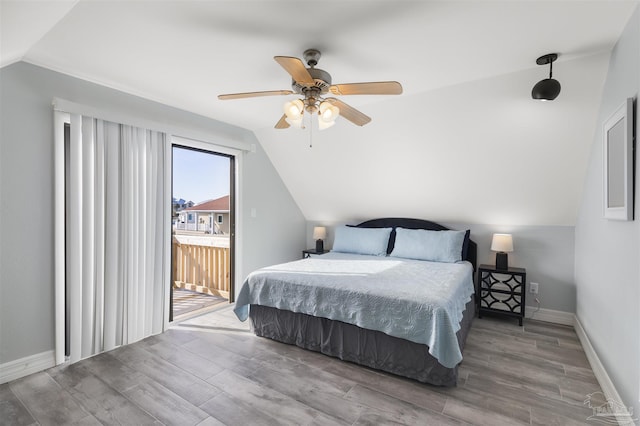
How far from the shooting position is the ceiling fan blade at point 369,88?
1998 mm

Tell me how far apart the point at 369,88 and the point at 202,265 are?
379 cm

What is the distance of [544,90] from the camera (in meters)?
2.36

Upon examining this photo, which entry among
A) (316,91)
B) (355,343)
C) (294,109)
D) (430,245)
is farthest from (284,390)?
(430,245)

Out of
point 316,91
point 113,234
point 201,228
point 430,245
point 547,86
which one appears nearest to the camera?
point 316,91

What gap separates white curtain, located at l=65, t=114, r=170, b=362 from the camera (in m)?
2.58

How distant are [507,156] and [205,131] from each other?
336cm

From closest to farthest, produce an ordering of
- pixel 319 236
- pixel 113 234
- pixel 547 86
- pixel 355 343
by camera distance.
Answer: pixel 547 86
pixel 355 343
pixel 113 234
pixel 319 236

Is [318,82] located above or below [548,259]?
above

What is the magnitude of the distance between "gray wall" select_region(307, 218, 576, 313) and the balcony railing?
3.61 meters

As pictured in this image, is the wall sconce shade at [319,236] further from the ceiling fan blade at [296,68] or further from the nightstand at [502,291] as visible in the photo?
the ceiling fan blade at [296,68]

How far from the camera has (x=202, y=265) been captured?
187 inches

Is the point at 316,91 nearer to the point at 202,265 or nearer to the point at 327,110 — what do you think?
the point at 327,110

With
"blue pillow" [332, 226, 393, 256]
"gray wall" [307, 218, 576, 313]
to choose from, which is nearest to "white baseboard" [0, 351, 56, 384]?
"blue pillow" [332, 226, 393, 256]

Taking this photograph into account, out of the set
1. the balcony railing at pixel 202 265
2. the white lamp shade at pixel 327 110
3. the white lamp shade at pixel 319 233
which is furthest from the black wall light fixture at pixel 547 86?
the balcony railing at pixel 202 265
